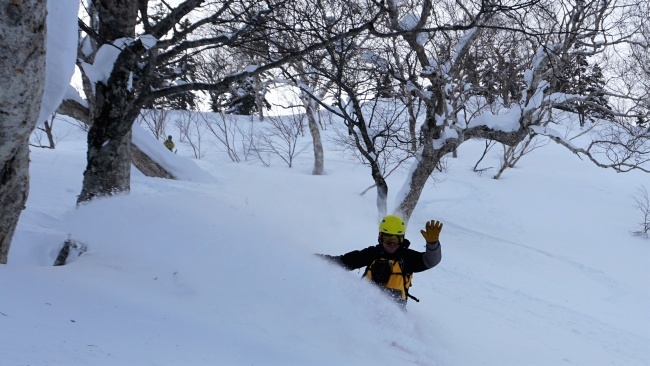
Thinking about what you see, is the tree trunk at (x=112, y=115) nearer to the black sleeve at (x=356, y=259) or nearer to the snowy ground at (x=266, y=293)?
the snowy ground at (x=266, y=293)

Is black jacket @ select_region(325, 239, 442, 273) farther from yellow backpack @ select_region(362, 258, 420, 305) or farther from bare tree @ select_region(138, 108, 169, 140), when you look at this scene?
bare tree @ select_region(138, 108, 169, 140)

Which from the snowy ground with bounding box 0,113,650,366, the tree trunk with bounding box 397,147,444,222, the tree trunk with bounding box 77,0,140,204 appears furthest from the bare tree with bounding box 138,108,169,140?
the tree trunk with bounding box 77,0,140,204

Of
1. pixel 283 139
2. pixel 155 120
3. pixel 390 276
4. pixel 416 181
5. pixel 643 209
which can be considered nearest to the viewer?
pixel 390 276

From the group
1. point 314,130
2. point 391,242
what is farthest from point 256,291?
point 314,130

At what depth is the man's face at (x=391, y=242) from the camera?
4.08 metres

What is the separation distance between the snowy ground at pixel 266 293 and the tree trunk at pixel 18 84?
1.95 ft

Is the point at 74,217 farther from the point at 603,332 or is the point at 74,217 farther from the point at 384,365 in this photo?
the point at 603,332

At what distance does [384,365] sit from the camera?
287 centimetres

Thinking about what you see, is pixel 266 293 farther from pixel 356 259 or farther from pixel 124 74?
pixel 124 74

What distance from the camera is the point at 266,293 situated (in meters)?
3.35

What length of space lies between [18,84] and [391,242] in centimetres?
302

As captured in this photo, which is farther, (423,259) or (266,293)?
(423,259)

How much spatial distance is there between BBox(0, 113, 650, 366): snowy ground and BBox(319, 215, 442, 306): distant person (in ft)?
0.54

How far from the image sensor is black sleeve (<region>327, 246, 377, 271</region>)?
427 cm
